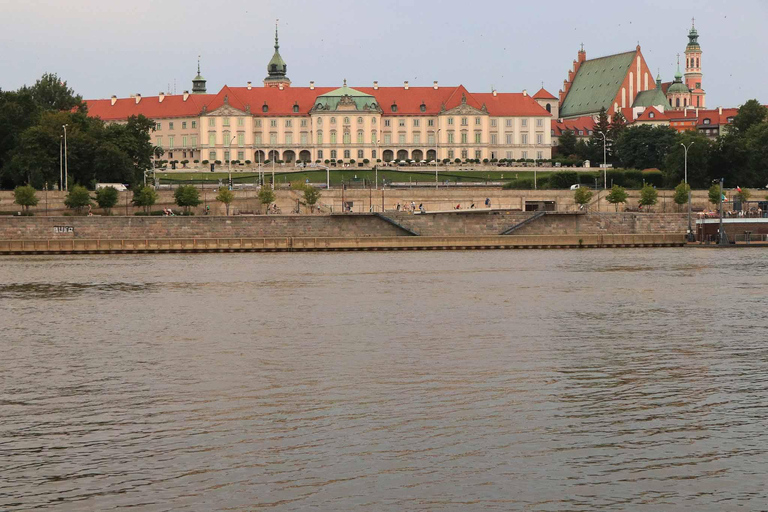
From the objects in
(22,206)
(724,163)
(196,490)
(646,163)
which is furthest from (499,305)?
(646,163)

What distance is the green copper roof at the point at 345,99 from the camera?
492 ft

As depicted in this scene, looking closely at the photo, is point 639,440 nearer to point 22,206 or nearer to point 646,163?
point 22,206

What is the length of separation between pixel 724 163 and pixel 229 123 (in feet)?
213

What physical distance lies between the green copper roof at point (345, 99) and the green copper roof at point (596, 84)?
4246cm

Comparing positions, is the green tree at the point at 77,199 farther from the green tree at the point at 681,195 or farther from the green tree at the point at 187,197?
the green tree at the point at 681,195

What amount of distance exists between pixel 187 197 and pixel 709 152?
47.5m

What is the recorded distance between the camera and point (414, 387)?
24797 mm

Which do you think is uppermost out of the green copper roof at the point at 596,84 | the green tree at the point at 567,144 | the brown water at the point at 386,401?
the green copper roof at the point at 596,84

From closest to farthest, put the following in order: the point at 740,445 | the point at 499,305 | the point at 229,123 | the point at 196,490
A: the point at 196,490, the point at 740,445, the point at 499,305, the point at 229,123

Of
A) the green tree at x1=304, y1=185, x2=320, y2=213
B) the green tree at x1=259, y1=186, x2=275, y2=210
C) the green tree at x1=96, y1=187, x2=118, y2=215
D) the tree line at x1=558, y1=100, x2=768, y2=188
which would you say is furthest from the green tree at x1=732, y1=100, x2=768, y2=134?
the green tree at x1=96, y1=187, x2=118, y2=215

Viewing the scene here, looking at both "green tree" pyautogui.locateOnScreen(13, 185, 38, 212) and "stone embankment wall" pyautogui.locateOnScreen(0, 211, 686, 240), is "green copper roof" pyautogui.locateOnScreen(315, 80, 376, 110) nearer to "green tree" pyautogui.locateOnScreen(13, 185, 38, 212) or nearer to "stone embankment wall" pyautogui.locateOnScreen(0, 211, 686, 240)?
"stone embankment wall" pyautogui.locateOnScreen(0, 211, 686, 240)

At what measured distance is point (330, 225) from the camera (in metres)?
80.1

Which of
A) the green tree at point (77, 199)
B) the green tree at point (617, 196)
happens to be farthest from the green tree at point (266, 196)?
the green tree at point (617, 196)

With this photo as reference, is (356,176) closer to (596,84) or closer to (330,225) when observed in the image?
(330,225)
